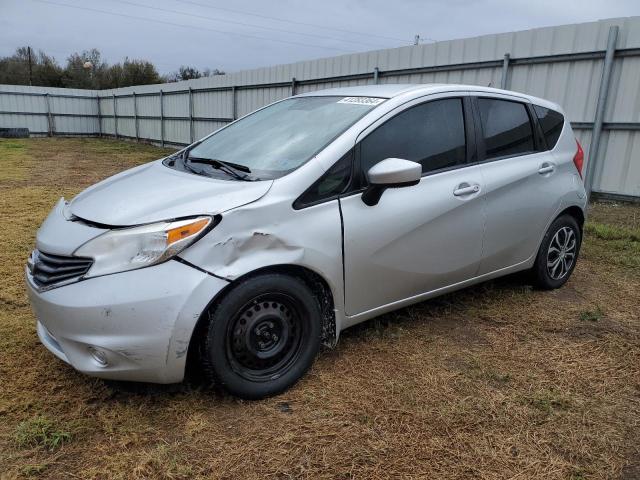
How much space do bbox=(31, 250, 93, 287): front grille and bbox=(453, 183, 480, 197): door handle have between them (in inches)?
85.1

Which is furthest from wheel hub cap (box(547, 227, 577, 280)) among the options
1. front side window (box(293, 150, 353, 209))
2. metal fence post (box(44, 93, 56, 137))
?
metal fence post (box(44, 93, 56, 137))

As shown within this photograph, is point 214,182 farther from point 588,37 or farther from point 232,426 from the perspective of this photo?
point 588,37

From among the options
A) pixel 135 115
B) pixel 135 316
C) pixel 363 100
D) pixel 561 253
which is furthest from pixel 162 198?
pixel 135 115

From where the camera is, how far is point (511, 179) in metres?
3.55

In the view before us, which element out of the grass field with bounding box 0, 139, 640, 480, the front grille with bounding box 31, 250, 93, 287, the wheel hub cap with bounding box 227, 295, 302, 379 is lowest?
the grass field with bounding box 0, 139, 640, 480

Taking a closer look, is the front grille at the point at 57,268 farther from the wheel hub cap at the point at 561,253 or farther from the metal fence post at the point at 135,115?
the metal fence post at the point at 135,115

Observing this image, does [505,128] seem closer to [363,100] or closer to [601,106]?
[363,100]

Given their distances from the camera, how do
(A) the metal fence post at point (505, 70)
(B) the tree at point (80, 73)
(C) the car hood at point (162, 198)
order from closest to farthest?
(C) the car hood at point (162, 198), (A) the metal fence post at point (505, 70), (B) the tree at point (80, 73)

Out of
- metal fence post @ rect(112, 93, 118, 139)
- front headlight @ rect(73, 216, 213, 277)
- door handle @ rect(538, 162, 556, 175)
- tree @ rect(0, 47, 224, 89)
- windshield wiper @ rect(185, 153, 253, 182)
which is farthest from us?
tree @ rect(0, 47, 224, 89)

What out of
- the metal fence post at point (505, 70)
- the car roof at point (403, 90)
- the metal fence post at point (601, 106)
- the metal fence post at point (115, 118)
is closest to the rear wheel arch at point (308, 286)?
the car roof at point (403, 90)

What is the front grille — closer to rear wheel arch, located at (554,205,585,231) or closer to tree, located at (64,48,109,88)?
rear wheel arch, located at (554,205,585,231)

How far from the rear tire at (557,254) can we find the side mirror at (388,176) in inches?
71.5

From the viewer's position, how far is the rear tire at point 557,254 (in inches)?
159

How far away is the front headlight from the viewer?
2.27 metres
